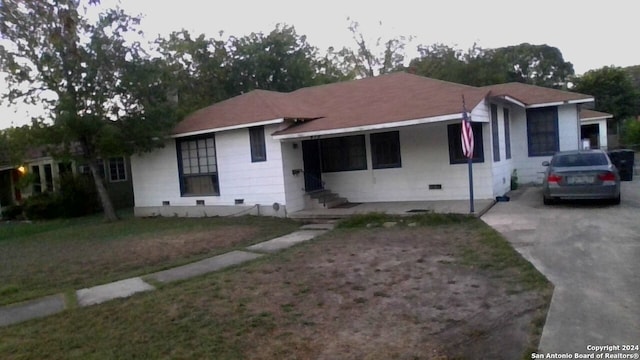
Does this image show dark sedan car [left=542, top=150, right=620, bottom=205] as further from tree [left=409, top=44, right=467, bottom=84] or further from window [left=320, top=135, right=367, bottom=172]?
tree [left=409, top=44, right=467, bottom=84]

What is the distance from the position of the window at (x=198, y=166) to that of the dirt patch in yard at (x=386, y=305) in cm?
825

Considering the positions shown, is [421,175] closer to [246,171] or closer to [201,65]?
[246,171]

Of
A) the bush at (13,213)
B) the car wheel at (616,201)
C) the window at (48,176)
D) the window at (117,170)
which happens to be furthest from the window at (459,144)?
the window at (48,176)

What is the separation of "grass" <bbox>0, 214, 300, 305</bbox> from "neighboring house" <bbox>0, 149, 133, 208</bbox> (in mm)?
6924

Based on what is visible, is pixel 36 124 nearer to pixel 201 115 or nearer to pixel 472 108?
pixel 201 115

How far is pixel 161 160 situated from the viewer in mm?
17594

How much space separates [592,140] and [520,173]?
56.3ft

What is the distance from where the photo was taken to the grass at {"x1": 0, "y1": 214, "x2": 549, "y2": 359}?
183 inches

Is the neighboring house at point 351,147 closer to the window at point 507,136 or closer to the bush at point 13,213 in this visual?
the window at point 507,136

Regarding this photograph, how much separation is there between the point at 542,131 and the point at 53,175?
73.4ft

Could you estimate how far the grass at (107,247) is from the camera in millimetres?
8266

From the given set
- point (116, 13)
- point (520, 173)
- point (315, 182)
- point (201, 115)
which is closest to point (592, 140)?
point (520, 173)

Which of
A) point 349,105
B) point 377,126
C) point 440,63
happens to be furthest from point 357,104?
point 440,63

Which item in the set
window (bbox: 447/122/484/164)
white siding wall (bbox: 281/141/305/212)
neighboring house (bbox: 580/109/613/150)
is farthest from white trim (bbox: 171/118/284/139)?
neighboring house (bbox: 580/109/613/150)
